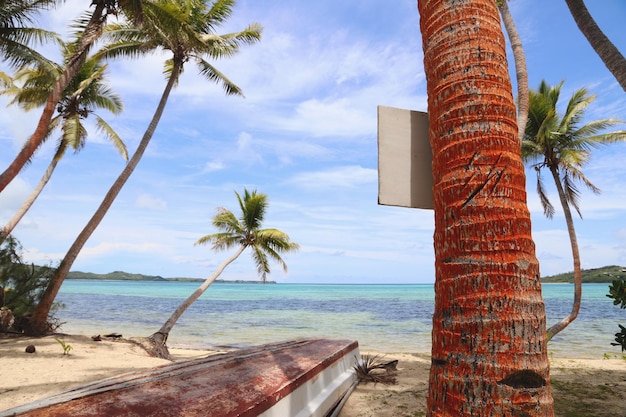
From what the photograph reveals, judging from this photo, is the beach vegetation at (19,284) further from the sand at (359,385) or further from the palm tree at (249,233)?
the palm tree at (249,233)

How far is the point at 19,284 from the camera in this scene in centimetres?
1298

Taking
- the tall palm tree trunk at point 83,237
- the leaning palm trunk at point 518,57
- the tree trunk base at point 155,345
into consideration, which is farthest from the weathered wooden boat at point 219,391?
the tall palm tree trunk at point 83,237

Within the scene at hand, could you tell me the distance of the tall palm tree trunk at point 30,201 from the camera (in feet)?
48.5

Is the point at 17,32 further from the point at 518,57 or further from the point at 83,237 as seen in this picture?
the point at 518,57

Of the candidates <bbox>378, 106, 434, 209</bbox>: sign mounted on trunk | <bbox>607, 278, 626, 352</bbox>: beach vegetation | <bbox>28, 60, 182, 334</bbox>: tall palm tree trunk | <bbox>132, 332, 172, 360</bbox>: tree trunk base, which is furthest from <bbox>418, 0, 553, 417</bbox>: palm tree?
<bbox>28, 60, 182, 334</bbox>: tall palm tree trunk

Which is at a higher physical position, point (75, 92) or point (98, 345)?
point (75, 92)

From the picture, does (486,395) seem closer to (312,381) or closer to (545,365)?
(545,365)

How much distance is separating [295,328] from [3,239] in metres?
17.4

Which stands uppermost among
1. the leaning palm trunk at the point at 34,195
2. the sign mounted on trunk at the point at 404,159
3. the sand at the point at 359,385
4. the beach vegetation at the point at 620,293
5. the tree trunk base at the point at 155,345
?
the leaning palm trunk at the point at 34,195

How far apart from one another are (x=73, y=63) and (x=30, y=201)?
8.15 meters

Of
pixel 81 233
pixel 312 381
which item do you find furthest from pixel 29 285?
pixel 312 381

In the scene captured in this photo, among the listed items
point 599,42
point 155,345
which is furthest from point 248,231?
point 599,42

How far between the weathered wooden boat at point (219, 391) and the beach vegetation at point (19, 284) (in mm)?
10741

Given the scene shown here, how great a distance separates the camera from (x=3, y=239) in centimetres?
1276
